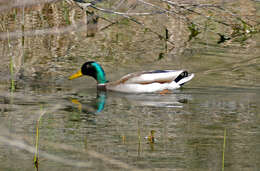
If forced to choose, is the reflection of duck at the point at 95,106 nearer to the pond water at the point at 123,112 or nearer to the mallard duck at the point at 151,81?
the pond water at the point at 123,112

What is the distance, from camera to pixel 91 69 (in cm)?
985

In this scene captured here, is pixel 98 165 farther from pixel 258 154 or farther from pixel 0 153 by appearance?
pixel 258 154

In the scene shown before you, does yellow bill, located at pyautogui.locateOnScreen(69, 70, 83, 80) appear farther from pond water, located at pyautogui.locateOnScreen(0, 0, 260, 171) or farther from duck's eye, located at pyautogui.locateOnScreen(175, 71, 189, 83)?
duck's eye, located at pyautogui.locateOnScreen(175, 71, 189, 83)

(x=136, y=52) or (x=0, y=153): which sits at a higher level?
(x=136, y=52)

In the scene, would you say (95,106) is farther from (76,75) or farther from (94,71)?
(94,71)

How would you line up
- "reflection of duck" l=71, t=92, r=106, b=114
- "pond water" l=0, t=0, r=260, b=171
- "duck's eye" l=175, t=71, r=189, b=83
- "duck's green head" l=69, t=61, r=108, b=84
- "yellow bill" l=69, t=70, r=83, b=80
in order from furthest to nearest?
"duck's green head" l=69, t=61, r=108, b=84, "yellow bill" l=69, t=70, r=83, b=80, "duck's eye" l=175, t=71, r=189, b=83, "reflection of duck" l=71, t=92, r=106, b=114, "pond water" l=0, t=0, r=260, b=171

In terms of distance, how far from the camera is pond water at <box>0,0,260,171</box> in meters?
5.36

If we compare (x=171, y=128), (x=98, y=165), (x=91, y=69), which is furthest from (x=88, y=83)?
(x=98, y=165)

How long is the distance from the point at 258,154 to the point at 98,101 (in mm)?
3617

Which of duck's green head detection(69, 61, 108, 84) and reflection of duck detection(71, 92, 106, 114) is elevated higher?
duck's green head detection(69, 61, 108, 84)

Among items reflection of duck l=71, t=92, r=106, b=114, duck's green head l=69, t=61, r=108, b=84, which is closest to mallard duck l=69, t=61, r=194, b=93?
duck's green head l=69, t=61, r=108, b=84

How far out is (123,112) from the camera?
7629 millimetres

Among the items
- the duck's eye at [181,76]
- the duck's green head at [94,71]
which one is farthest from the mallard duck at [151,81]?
the duck's green head at [94,71]

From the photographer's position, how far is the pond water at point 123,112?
5363mm
